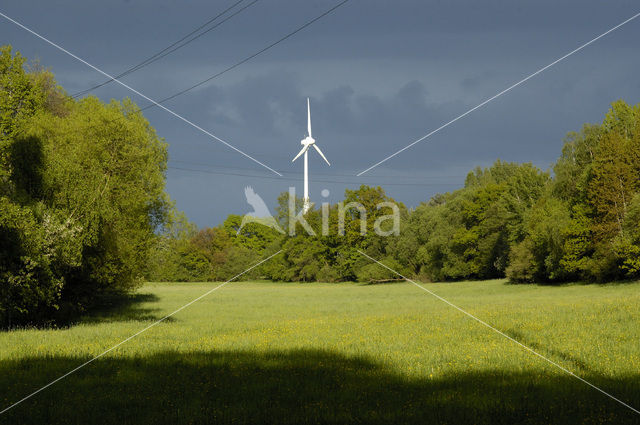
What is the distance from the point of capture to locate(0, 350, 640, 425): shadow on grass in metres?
9.16

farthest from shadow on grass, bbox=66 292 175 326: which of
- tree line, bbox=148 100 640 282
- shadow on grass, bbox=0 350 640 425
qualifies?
shadow on grass, bbox=0 350 640 425

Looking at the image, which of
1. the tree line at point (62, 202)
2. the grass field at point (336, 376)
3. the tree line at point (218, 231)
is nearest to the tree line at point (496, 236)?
the tree line at point (218, 231)

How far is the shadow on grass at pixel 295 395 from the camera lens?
9.16 m

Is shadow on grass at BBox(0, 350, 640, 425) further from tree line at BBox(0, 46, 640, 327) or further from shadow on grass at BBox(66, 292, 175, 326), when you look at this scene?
shadow on grass at BBox(66, 292, 175, 326)

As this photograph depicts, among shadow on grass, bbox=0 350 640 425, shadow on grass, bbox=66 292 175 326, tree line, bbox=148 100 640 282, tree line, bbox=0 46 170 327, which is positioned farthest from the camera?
tree line, bbox=148 100 640 282

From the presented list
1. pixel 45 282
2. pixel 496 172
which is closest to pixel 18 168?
pixel 45 282

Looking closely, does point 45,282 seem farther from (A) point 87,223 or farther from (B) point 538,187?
(B) point 538,187

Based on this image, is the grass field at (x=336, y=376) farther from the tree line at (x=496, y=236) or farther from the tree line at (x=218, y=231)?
the tree line at (x=496, y=236)

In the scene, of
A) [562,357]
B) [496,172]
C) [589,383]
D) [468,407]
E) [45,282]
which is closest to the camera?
[468,407]

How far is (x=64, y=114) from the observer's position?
38.8m

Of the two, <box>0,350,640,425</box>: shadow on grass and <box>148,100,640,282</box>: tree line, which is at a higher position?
<box>148,100,640,282</box>: tree line

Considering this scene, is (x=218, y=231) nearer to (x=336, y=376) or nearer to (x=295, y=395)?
(x=336, y=376)

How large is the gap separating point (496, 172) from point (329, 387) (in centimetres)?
10114

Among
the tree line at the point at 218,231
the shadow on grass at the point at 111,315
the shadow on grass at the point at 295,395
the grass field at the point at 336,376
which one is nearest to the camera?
the shadow on grass at the point at 295,395
